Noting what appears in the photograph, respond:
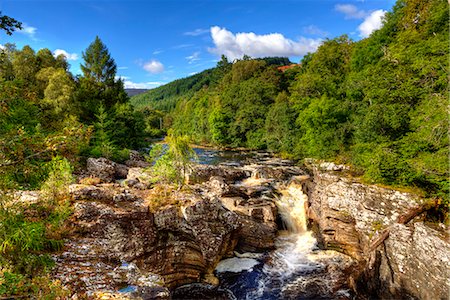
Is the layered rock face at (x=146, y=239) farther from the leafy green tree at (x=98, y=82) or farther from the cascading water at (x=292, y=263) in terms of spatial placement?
the leafy green tree at (x=98, y=82)

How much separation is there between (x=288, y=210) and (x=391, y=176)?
723 cm

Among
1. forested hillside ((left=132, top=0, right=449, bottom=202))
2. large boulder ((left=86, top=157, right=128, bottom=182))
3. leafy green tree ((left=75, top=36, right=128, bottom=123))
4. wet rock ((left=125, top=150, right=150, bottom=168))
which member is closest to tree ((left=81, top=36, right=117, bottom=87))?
leafy green tree ((left=75, top=36, right=128, bottom=123))

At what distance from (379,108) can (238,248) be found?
14.3 m

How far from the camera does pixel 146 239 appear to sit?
1169 centimetres

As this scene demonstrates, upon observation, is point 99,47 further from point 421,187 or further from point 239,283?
point 421,187

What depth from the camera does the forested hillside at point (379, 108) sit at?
15.5 metres

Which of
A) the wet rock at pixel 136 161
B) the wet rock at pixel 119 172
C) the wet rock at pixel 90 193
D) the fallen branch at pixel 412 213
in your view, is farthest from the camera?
the wet rock at pixel 136 161

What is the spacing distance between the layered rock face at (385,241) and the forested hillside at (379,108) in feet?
6.05

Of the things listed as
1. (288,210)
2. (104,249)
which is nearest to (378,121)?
(288,210)

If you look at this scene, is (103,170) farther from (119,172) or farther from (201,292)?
(201,292)

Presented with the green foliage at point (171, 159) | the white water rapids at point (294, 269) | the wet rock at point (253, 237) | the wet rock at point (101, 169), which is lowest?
the white water rapids at point (294, 269)

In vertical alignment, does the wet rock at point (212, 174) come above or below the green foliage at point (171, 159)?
below

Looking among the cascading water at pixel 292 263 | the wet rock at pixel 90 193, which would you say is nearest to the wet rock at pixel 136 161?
the wet rock at pixel 90 193

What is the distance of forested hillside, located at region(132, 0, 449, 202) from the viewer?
50.8ft
